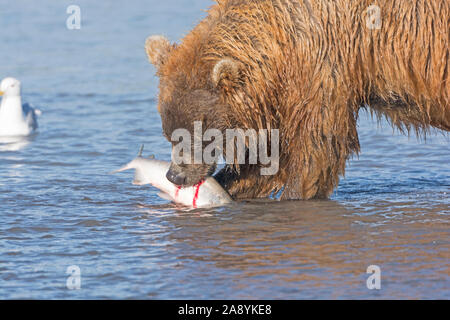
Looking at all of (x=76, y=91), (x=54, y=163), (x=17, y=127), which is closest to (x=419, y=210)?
(x=54, y=163)

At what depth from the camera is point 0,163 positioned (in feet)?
33.2

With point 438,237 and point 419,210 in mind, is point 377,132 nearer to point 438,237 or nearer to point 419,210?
point 419,210

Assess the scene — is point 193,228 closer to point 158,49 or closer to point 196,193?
point 196,193

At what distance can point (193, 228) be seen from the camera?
7.59m

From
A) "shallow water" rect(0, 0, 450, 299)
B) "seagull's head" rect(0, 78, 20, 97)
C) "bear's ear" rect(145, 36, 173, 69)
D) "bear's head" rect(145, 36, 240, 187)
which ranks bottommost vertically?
"shallow water" rect(0, 0, 450, 299)

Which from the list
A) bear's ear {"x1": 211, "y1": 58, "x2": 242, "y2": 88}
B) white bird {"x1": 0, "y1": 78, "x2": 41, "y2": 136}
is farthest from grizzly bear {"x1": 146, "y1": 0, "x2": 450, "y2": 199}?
white bird {"x1": 0, "y1": 78, "x2": 41, "y2": 136}

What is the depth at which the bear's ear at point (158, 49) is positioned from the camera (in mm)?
7930

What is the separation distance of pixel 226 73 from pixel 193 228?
1378 mm

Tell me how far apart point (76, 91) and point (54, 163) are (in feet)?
14.0

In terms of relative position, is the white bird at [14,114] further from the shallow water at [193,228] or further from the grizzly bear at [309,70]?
the grizzly bear at [309,70]

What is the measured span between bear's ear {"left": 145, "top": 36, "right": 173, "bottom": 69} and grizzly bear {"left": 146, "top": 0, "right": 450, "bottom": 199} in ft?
0.30

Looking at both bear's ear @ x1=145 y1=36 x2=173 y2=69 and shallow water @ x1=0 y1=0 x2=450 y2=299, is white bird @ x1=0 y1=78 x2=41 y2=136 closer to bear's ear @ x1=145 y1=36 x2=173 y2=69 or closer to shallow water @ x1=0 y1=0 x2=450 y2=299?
shallow water @ x1=0 y1=0 x2=450 y2=299

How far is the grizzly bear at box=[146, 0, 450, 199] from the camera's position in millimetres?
7387
